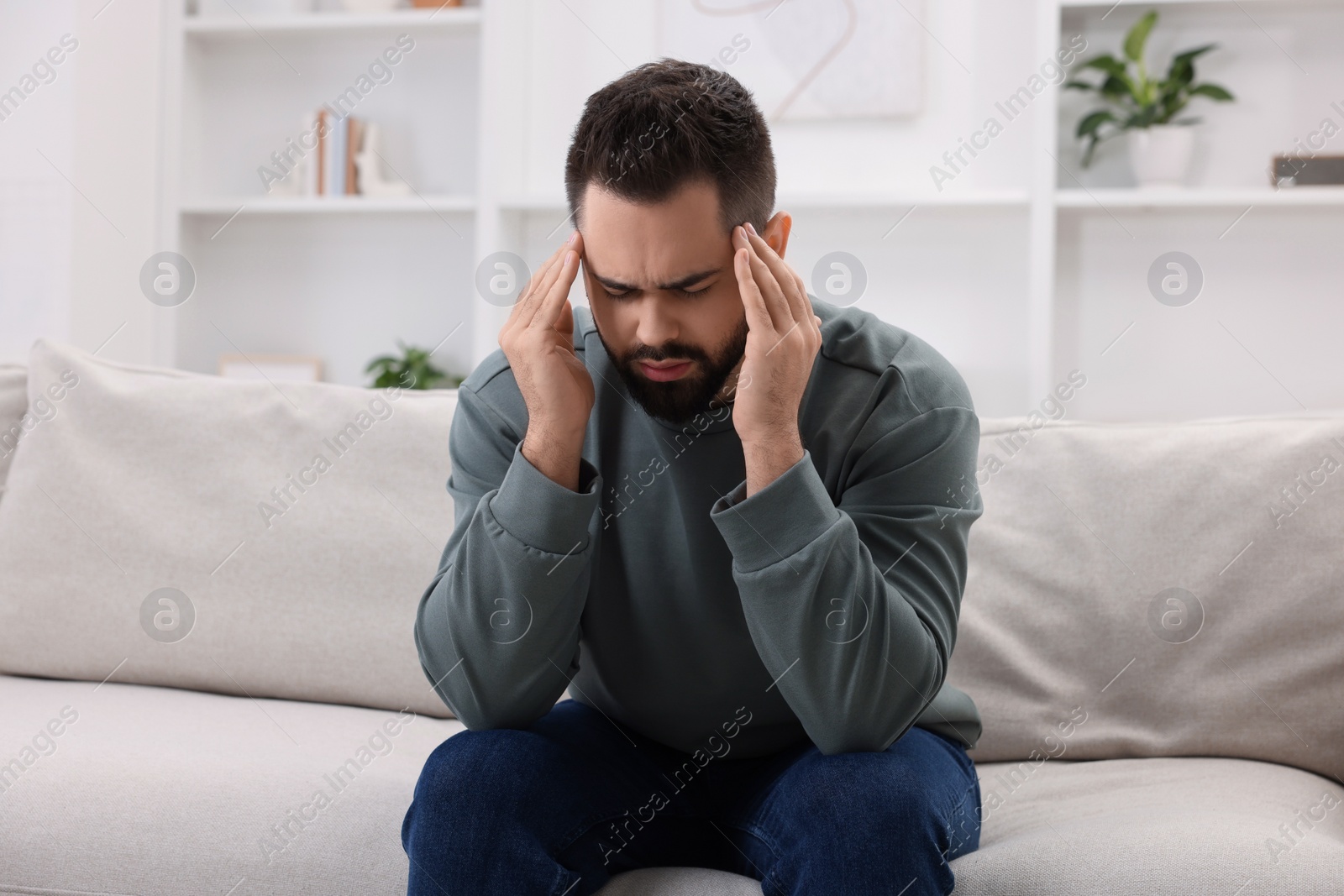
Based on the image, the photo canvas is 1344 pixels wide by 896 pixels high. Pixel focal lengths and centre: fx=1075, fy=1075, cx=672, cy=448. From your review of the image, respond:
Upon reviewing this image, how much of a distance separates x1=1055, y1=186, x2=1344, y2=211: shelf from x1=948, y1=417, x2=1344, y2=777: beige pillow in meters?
1.16

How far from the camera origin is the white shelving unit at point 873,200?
2574 mm

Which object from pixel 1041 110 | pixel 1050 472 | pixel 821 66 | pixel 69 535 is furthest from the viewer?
pixel 821 66

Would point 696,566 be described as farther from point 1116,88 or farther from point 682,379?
point 1116,88

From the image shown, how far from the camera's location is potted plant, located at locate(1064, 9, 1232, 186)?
2490 mm

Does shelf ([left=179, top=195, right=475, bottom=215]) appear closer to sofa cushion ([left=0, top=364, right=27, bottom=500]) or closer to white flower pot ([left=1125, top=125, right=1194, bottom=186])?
sofa cushion ([left=0, top=364, right=27, bottom=500])

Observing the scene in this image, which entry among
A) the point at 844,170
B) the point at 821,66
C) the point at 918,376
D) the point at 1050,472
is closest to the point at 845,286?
the point at 844,170

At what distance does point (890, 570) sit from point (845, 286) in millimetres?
1834

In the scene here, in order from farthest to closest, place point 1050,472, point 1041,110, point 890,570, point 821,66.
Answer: point 821,66 → point 1041,110 → point 1050,472 → point 890,570

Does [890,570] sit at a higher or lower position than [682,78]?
lower

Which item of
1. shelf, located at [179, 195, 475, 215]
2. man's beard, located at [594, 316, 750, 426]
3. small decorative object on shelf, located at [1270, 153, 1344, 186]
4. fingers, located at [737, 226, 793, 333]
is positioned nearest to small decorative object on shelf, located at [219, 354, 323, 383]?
shelf, located at [179, 195, 475, 215]

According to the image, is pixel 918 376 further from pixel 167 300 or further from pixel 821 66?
pixel 167 300

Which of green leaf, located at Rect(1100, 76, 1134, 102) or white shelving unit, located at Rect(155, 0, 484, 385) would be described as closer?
green leaf, located at Rect(1100, 76, 1134, 102)

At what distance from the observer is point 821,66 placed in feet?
8.96

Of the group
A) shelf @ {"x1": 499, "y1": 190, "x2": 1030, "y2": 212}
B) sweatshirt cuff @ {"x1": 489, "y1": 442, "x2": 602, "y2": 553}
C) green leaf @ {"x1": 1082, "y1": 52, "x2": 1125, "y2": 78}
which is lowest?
sweatshirt cuff @ {"x1": 489, "y1": 442, "x2": 602, "y2": 553}
